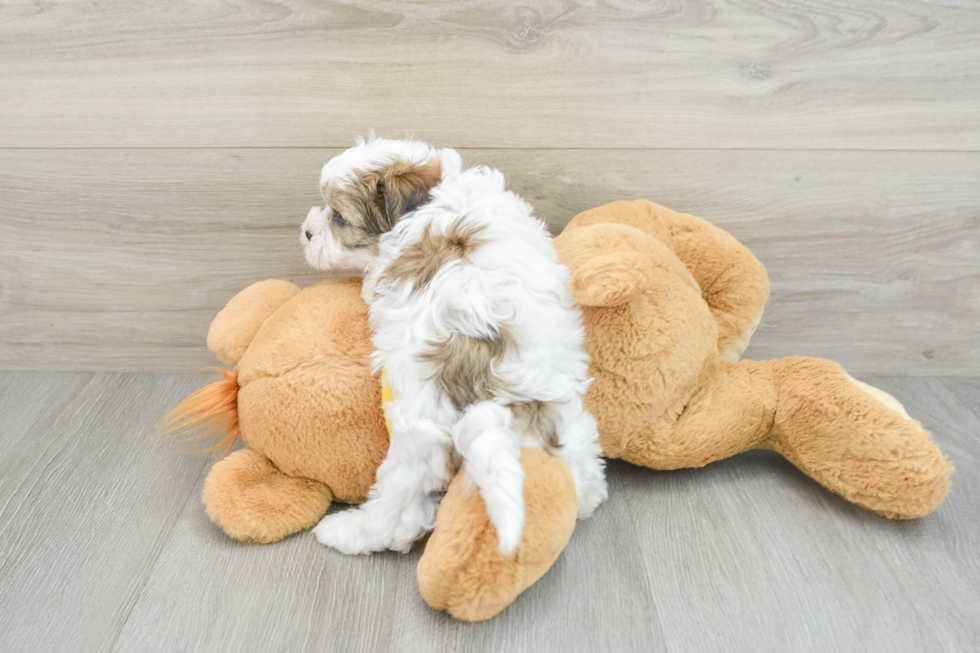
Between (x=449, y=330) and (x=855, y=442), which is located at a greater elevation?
(x=449, y=330)

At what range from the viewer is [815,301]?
1260 millimetres

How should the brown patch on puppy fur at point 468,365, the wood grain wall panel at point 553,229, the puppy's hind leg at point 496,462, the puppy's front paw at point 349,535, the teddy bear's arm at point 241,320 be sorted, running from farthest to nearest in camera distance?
the wood grain wall panel at point 553,229 → the teddy bear's arm at point 241,320 → the puppy's front paw at point 349,535 → the brown patch on puppy fur at point 468,365 → the puppy's hind leg at point 496,462

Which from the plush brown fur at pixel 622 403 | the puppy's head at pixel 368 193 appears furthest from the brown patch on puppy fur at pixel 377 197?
the plush brown fur at pixel 622 403

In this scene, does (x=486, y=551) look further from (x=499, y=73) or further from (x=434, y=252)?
(x=499, y=73)

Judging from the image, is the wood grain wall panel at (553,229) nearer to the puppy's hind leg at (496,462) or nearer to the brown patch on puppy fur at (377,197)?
the brown patch on puppy fur at (377,197)

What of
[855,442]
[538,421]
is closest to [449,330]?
[538,421]

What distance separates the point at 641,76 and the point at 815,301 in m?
0.57

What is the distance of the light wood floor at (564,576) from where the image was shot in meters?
0.80

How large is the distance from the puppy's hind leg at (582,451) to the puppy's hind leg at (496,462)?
0.09 meters

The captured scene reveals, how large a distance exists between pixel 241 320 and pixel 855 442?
3.17ft

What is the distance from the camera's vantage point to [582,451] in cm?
89

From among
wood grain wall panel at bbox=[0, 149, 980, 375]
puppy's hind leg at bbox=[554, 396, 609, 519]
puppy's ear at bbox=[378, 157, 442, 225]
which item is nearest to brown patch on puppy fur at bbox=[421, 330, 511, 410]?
puppy's hind leg at bbox=[554, 396, 609, 519]

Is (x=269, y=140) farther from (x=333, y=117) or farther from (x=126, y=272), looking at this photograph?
(x=126, y=272)

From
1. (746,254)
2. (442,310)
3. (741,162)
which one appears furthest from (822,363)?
(442,310)
